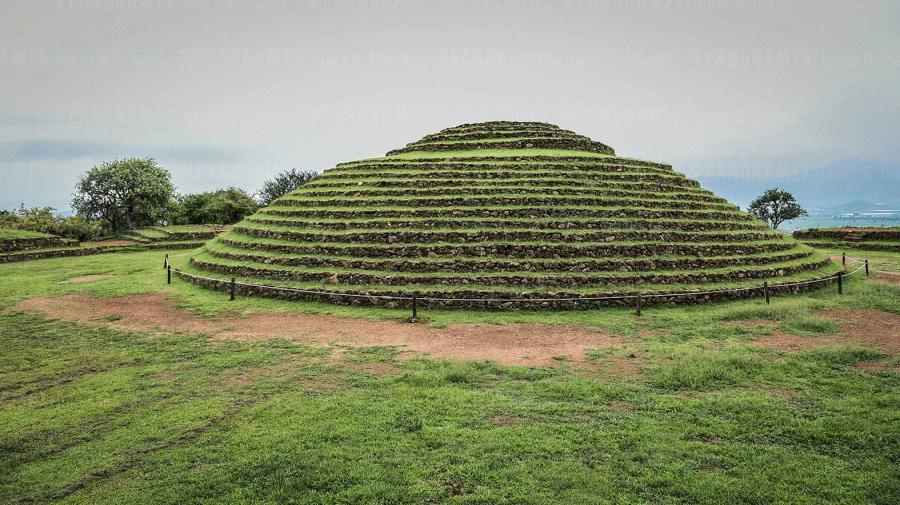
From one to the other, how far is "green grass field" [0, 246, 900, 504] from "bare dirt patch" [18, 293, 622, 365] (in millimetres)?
667

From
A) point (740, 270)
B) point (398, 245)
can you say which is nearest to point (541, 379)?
point (398, 245)

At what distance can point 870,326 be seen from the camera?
13.2m

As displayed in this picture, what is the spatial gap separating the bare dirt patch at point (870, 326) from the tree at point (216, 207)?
5623cm

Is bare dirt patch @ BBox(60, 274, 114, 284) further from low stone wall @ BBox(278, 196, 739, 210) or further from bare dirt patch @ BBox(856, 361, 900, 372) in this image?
bare dirt patch @ BBox(856, 361, 900, 372)

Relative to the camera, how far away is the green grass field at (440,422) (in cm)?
581

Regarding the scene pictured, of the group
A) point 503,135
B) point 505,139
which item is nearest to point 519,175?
point 505,139

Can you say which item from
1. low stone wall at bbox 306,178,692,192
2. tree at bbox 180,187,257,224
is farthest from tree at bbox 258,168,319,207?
low stone wall at bbox 306,178,692,192

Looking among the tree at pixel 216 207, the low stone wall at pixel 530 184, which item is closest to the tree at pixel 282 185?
the tree at pixel 216 207

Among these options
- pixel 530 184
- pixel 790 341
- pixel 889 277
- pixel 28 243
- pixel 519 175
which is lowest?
pixel 790 341

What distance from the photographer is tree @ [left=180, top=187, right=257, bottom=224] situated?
56.2 metres

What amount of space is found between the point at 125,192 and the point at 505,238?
45269 mm

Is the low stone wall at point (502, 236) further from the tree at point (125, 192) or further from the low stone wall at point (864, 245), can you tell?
the tree at point (125, 192)

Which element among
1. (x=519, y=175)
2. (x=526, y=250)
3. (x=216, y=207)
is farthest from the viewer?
(x=216, y=207)

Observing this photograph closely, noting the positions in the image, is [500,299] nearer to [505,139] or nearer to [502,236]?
[502,236]
